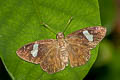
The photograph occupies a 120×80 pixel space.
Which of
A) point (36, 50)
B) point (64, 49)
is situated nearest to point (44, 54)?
point (36, 50)

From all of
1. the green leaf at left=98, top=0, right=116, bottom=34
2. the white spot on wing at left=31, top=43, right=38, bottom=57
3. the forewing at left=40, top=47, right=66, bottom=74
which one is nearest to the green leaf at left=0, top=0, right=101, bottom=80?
the forewing at left=40, top=47, right=66, bottom=74

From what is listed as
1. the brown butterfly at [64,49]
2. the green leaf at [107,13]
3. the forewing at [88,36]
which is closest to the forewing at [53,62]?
the brown butterfly at [64,49]

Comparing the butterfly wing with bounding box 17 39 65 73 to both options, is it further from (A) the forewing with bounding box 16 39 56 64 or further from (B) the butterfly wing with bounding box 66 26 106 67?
(B) the butterfly wing with bounding box 66 26 106 67

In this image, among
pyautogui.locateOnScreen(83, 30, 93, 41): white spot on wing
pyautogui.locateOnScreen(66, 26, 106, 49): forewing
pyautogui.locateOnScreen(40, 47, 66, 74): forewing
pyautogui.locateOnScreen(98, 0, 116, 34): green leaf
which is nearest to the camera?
pyautogui.locateOnScreen(40, 47, 66, 74): forewing

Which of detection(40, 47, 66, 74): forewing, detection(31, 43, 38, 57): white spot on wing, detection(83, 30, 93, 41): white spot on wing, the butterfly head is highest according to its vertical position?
the butterfly head

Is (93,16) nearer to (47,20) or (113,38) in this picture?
(47,20)

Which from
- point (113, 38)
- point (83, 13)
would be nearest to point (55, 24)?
point (83, 13)

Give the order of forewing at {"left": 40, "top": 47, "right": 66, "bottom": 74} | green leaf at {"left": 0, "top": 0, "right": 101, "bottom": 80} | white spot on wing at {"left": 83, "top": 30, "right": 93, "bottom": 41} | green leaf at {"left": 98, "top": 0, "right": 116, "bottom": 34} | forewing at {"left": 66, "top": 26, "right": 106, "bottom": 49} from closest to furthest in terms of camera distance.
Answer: green leaf at {"left": 0, "top": 0, "right": 101, "bottom": 80}, forewing at {"left": 40, "top": 47, "right": 66, "bottom": 74}, forewing at {"left": 66, "top": 26, "right": 106, "bottom": 49}, white spot on wing at {"left": 83, "top": 30, "right": 93, "bottom": 41}, green leaf at {"left": 98, "top": 0, "right": 116, "bottom": 34}

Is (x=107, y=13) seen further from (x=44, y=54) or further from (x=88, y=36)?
(x=44, y=54)
